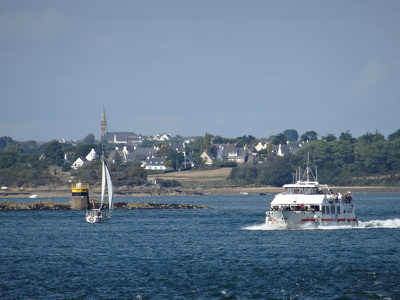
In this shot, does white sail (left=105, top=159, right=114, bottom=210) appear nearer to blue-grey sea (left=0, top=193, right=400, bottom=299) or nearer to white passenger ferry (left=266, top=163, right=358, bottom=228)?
blue-grey sea (left=0, top=193, right=400, bottom=299)

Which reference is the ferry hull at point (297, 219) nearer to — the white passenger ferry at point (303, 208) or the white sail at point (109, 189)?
the white passenger ferry at point (303, 208)

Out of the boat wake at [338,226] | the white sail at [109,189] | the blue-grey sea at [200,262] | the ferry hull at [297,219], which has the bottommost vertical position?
the blue-grey sea at [200,262]

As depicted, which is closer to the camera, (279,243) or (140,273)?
(140,273)

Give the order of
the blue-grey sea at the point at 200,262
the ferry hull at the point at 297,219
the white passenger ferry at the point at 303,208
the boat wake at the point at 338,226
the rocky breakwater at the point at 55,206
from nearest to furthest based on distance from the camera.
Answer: the blue-grey sea at the point at 200,262 < the white passenger ferry at the point at 303,208 < the ferry hull at the point at 297,219 < the boat wake at the point at 338,226 < the rocky breakwater at the point at 55,206

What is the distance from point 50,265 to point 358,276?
2257 centimetres

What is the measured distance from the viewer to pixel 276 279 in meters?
50.6

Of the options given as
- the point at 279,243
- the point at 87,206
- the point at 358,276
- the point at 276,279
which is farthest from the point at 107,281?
the point at 87,206

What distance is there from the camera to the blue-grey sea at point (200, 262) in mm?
46500

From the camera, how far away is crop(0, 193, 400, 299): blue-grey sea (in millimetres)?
46500

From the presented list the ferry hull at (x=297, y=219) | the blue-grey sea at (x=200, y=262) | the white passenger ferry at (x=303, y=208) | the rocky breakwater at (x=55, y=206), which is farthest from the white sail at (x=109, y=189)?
the ferry hull at (x=297, y=219)

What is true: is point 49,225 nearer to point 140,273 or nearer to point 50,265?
point 50,265

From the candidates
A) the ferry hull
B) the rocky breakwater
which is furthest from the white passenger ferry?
Result: the rocky breakwater

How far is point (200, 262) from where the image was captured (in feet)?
193

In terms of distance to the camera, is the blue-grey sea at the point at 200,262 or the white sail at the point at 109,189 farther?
the white sail at the point at 109,189
